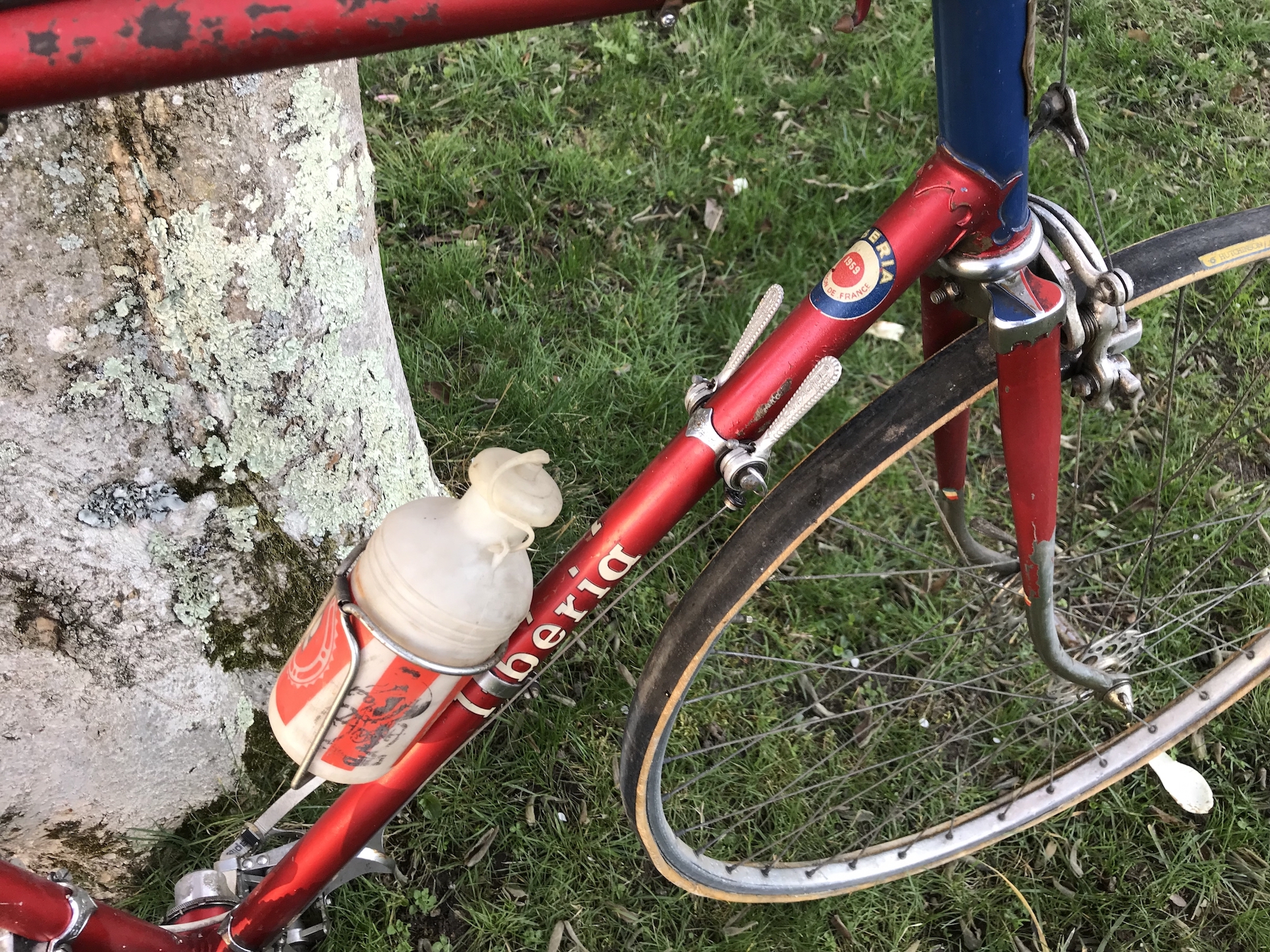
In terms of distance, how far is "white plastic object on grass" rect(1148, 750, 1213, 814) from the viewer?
7.29 feet

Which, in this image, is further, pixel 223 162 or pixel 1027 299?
pixel 223 162

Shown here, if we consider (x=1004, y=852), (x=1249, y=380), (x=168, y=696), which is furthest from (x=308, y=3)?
(x=1249, y=380)

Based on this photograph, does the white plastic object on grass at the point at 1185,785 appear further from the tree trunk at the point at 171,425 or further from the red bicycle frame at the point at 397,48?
the tree trunk at the point at 171,425

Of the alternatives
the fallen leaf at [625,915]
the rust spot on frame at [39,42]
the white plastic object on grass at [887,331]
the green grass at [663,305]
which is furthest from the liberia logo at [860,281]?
the white plastic object on grass at [887,331]

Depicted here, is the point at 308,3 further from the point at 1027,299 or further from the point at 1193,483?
the point at 1193,483

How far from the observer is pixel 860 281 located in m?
1.19

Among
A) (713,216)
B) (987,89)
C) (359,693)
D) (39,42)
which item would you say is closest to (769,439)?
(987,89)

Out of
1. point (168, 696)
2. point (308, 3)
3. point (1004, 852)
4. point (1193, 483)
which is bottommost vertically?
point (1004, 852)

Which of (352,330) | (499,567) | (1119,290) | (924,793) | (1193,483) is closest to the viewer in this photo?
(499,567)

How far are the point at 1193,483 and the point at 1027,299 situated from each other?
1.78 m

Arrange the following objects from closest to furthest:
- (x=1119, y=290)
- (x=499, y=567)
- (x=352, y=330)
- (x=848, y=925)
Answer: (x=499, y=567) → (x=1119, y=290) → (x=352, y=330) → (x=848, y=925)

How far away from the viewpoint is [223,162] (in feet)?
4.59

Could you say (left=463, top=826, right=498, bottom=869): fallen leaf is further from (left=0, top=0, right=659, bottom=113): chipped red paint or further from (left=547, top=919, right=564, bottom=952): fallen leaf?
(left=0, top=0, right=659, bottom=113): chipped red paint

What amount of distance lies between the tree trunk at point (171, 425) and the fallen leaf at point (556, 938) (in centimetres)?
77
